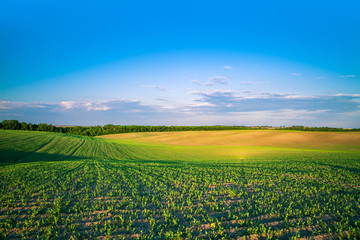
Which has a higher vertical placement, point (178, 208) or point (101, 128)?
point (101, 128)

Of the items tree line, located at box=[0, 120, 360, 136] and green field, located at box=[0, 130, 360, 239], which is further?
tree line, located at box=[0, 120, 360, 136]

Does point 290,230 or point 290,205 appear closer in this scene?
point 290,230

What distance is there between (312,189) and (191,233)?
1010 centimetres

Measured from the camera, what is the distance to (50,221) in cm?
780

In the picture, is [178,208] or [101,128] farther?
[101,128]

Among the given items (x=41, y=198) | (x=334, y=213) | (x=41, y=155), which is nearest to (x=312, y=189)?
(x=334, y=213)

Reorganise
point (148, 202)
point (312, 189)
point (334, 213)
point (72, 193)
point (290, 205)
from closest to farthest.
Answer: point (334, 213) → point (290, 205) → point (148, 202) → point (72, 193) → point (312, 189)

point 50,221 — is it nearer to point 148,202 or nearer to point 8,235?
point 8,235

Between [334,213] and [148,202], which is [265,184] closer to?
[334,213]

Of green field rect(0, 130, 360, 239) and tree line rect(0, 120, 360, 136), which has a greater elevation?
tree line rect(0, 120, 360, 136)

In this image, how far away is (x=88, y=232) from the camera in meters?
7.05

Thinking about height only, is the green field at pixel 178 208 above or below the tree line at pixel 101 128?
below

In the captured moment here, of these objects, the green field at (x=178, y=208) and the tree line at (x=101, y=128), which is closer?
the green field at (x=178, y=208)

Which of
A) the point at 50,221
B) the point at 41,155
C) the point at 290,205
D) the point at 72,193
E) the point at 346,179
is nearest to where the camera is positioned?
the point at 50,221
